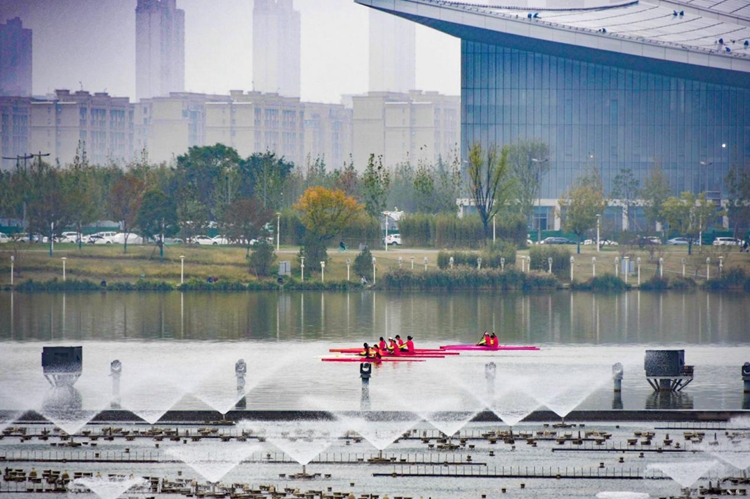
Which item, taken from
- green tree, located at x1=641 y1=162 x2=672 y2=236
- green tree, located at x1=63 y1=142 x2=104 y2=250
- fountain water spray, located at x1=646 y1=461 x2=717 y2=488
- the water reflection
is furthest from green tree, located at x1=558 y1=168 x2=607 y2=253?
fountain water spray, located at x1=646 y1=461 x2=717 y2=488

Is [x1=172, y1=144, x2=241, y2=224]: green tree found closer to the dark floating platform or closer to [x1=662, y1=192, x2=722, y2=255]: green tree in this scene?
[x1=662, y1=192, x2=722, y2=255]: green tree

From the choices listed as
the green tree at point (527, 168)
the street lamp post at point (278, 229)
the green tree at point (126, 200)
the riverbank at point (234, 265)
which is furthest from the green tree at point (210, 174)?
the green tree at point (527, 168)

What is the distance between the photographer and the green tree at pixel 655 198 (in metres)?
86.9

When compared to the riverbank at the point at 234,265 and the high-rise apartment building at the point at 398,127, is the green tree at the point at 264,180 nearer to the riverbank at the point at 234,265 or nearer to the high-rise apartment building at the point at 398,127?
the riverbank at the point at 234,265

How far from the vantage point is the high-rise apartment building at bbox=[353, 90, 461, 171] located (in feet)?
607

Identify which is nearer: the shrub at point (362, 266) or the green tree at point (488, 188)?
the shrub at point (362, 266)

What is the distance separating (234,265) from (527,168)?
29.8 metres

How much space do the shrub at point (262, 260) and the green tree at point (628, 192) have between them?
32.6 meters

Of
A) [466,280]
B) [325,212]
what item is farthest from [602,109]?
[466,280]

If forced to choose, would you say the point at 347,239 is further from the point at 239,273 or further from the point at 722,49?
the point at 722,49

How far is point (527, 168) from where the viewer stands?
94625 millimetres

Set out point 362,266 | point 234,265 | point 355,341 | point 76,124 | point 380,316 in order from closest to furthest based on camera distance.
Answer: point 355,341, point 380,316, point 362,266, point 234,265, point 76,124

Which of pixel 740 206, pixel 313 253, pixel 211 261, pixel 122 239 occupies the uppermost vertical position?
pixel 740 206

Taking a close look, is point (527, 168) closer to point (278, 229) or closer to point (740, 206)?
point (740, 206)
